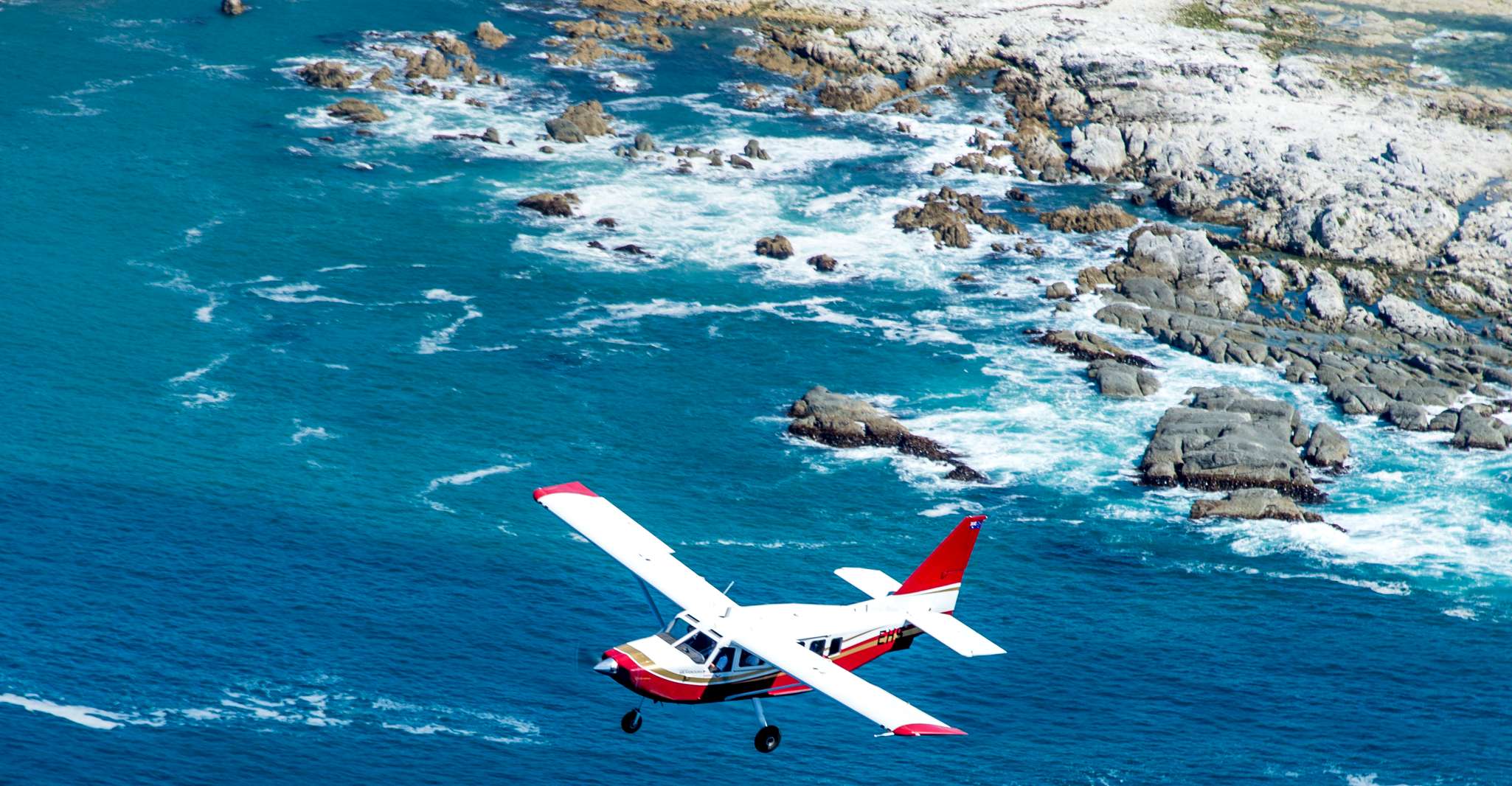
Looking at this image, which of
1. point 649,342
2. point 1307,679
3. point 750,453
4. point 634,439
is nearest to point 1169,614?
point 1307,679

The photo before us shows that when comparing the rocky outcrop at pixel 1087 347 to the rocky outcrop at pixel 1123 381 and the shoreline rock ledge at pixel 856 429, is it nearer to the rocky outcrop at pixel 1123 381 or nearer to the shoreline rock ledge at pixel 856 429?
the rocky outcrop at pixel 1123 381

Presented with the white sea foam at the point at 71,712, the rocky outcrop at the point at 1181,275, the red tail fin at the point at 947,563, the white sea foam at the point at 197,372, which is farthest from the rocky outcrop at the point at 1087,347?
the white sea foam at the point at 71,712

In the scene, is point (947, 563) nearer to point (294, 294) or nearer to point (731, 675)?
point (731, 675)

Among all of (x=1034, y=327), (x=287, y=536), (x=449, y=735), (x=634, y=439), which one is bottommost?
(x=449, y=735)

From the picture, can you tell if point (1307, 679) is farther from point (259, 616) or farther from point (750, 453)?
point (259, 616)

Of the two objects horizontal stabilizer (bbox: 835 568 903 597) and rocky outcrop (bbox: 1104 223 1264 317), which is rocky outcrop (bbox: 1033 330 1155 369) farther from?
horizontal stabilizer (bbox: 835 568 903 597)

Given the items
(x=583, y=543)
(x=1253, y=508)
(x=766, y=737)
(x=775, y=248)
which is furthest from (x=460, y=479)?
(x=1253, y=508)
